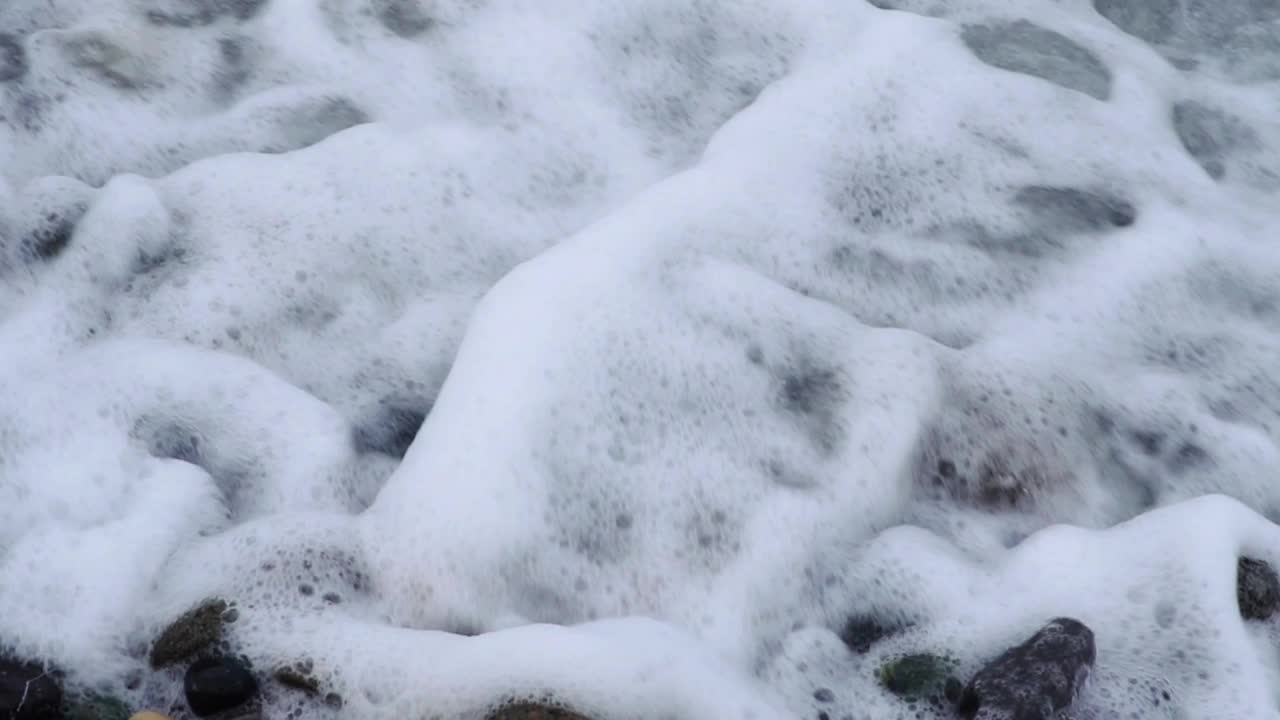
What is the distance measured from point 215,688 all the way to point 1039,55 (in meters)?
3.30

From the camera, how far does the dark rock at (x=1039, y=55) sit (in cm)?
372

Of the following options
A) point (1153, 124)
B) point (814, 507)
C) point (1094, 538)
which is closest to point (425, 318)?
point (814, 507)

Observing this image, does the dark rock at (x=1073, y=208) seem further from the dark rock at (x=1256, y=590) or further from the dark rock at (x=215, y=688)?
the dark rock at (x=215, y=688)

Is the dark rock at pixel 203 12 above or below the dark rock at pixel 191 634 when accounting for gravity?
above

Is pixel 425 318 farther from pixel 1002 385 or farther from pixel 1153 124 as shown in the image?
pixel 1153 124

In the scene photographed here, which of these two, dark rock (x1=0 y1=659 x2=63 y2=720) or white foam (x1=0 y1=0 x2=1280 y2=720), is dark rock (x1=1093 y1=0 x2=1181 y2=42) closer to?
white foam (x1=0 y1=0 x2=1280 y2=720)

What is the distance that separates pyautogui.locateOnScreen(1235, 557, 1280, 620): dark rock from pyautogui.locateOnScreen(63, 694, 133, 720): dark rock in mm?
2154

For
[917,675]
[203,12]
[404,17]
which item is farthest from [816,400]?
[203,12]

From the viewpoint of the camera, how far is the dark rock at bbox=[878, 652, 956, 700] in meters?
2.08

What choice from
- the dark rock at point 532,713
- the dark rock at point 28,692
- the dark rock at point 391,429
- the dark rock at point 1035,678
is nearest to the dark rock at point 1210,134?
the dark rock at point 1035,678

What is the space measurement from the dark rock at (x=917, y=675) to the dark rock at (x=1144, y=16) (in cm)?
303

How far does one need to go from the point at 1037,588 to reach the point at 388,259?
1.83 meters

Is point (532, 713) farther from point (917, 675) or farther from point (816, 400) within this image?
point (816, 400)

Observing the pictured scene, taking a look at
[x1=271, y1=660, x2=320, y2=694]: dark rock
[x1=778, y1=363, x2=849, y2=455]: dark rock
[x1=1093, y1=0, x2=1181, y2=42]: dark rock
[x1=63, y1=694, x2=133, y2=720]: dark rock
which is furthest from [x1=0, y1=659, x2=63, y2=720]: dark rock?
[x1=1093, y1=0, x2=1181, y2=42]: dark rock
